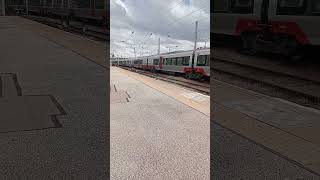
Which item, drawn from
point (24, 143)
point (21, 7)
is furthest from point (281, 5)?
point (21, 7)

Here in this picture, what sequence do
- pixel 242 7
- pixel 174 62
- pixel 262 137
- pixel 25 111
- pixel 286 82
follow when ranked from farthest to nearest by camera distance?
pixel 286 82 → pixel 25 111 → pixel 242 7 → pixel 262 137 → pixel 174 62

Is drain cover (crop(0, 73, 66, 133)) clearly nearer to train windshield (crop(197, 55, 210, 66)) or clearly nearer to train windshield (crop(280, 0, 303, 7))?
train windshield (crop(197, 55, 210, 66))

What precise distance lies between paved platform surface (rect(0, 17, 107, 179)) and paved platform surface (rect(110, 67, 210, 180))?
30cm

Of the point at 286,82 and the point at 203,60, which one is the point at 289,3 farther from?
the point at 203,60

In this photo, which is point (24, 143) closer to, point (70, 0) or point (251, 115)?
point (70, 0)

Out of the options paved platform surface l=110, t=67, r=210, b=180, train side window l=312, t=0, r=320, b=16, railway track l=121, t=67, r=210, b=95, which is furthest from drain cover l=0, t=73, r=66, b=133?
train side window l=312, t=0, r=320, b=16

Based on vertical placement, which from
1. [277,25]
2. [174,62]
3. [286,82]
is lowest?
[286,82]

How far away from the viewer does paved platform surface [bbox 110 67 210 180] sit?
336 centimetres

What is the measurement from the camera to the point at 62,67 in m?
9.48

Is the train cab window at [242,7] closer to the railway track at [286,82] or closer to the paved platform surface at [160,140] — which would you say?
the railway track at [286,82]

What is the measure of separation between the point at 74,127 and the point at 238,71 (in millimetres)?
2707

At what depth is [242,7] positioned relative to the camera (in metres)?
5.59

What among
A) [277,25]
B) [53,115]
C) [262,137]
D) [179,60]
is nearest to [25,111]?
[53,115]

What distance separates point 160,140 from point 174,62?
230 cm
